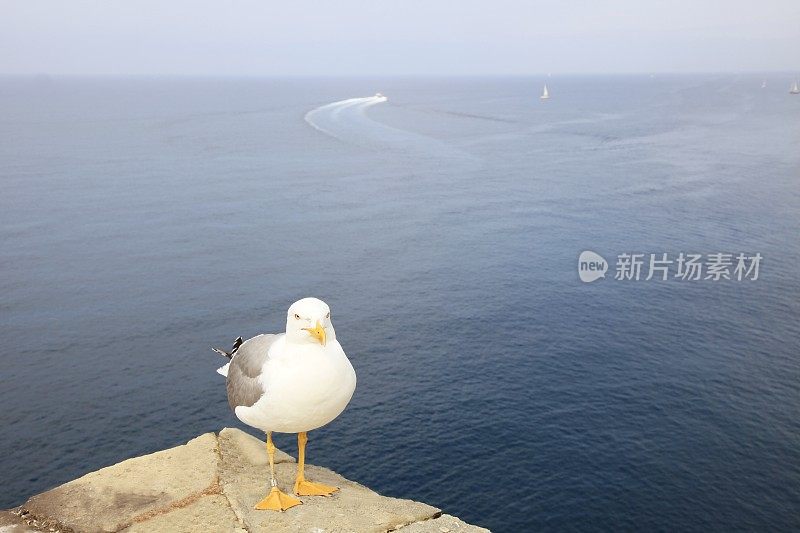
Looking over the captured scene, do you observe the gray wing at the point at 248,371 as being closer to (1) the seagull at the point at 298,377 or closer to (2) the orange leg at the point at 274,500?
(1) the seagull at the point at 298,377

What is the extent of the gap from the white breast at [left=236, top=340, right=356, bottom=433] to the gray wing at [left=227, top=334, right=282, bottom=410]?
397mm

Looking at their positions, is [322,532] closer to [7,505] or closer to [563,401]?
[7,505]

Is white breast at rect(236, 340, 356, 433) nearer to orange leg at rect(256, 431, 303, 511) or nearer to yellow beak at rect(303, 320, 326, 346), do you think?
yellow beak at rect(303, 320, 326, 346)

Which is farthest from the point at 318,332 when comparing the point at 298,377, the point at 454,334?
the point at 454,334

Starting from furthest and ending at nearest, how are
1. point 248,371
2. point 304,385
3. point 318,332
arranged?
1. point 248,371
2. point 304,385
3. point 318,332

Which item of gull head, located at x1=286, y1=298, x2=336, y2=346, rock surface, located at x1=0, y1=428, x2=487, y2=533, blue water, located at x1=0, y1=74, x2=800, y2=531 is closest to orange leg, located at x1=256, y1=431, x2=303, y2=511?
rock surface, located at x1=0, y1=428, x2=487, y2=533

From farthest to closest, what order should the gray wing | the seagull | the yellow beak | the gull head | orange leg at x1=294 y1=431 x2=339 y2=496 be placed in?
orange leg at x1=294 y1=431 x2=339 y2=496 < the gray wing < the seagull < the gull head < the yellow beak

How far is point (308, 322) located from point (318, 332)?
44 centimetres

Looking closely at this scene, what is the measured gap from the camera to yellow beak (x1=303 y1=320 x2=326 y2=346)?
658 inches

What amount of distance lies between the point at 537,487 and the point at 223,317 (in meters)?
49.6

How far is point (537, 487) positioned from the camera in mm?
57719

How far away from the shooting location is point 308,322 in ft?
55.7

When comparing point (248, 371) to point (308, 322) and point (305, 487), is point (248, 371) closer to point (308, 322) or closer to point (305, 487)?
point (308, 322)

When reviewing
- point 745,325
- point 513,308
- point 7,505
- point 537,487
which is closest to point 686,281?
point 745,325
